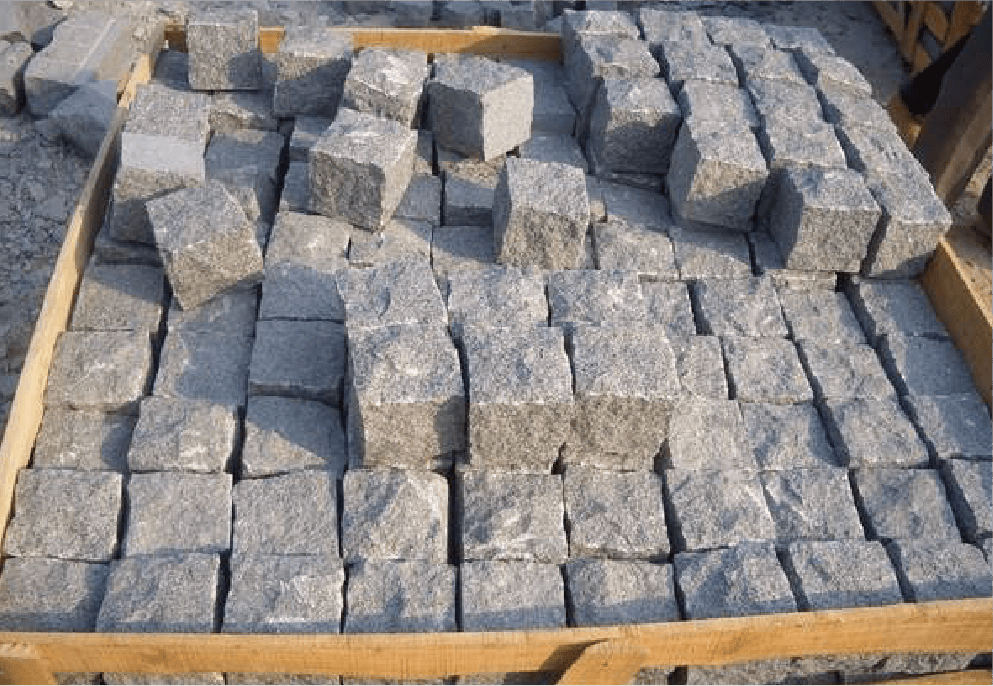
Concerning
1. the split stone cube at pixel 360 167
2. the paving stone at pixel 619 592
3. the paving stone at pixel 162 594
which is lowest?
the paving stone at pixel 162 594

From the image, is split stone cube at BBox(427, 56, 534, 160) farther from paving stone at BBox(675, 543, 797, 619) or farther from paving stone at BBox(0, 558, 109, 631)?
paving stone at BBox(0, 558, 109, 631)

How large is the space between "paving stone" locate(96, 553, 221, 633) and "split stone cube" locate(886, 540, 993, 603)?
3.66 meters

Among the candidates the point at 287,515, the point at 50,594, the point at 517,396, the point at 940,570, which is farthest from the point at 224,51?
the point at 940,570

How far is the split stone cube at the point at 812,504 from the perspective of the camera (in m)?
5.25

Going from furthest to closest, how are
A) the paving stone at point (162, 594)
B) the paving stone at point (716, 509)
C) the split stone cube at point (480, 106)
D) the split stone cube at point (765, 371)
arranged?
1. the split stone cube at point (480, 106)
2. the split stone cube at point (765, 371)
3. the paving stone at point (716, 509)
4. the paving stone at point (162, 594)

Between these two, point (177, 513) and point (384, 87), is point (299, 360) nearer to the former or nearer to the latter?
point (177, 513)

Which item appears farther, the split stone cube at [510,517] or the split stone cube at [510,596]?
the split stone cube at [510,517]

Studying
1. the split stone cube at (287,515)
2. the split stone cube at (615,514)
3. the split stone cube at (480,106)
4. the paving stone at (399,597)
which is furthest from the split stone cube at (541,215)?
the paving stone at (399,597)

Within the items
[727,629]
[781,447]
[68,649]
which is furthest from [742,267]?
[68,649]

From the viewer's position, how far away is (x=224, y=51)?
7832 mm

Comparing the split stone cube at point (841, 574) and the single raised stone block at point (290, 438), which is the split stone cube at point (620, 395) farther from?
the single raised stone block at point (290, 438)

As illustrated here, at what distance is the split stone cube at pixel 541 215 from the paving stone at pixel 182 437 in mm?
2245

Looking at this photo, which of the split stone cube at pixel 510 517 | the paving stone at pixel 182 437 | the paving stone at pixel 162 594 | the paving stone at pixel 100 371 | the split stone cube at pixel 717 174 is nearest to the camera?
the paving stone at pixel 162 594

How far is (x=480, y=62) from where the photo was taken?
292 inches
